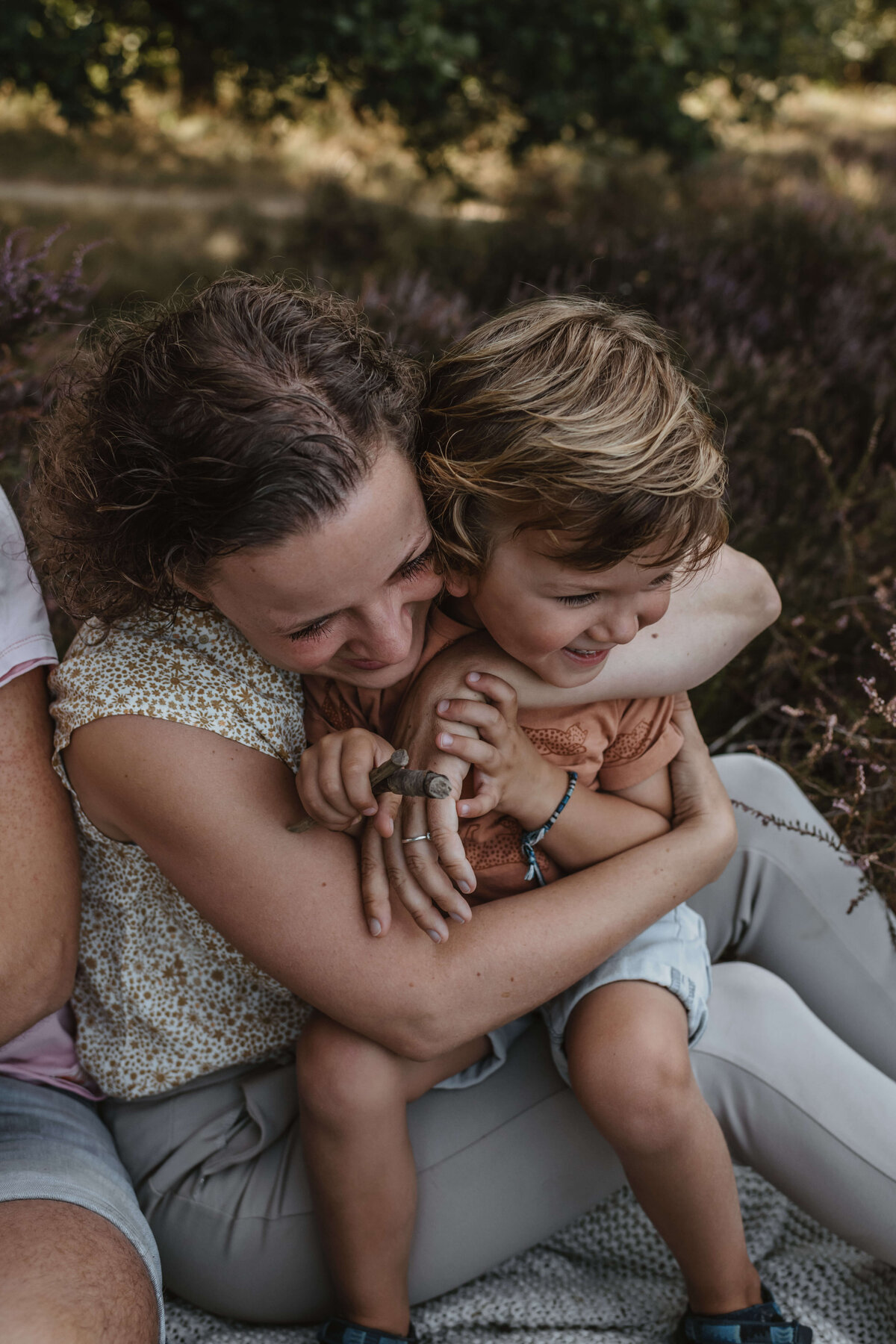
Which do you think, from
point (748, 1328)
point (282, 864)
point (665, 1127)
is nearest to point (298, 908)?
point (282, 864)

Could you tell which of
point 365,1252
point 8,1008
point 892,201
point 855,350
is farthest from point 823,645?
point 892,201

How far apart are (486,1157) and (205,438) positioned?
3.86 feet

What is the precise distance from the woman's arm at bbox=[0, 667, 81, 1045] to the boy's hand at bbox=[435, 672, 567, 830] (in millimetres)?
554

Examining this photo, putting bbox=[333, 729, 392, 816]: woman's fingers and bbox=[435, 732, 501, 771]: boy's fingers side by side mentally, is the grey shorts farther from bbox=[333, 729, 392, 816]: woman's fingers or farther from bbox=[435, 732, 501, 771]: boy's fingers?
bbox=[435, 732, 501, 771]: boy's fingers

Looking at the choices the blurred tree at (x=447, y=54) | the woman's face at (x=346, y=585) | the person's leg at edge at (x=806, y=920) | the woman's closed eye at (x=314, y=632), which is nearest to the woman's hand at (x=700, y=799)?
the person's leg at edge at (x=806, y=920)

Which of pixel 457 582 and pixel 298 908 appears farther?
pixel 457 582

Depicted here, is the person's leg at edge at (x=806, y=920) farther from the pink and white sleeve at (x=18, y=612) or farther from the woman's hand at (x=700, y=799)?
the pink and white sleeve at (x=18, y=612)

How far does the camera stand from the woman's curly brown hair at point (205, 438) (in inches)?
52.0

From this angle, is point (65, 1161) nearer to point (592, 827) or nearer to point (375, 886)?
point (375, 886)

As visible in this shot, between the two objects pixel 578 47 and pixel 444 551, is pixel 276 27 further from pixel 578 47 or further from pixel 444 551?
pixel 444 551

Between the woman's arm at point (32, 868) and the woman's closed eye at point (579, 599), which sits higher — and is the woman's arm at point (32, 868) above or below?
below

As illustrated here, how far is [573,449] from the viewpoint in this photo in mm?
1488

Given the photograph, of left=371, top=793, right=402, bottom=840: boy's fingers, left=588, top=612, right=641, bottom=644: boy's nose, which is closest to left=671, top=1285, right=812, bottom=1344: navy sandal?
left=371, top=793, right=402, bottom=840: boy's fingers

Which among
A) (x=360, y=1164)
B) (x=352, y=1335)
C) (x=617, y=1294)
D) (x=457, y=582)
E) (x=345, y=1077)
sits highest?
(x=457, y=582)
